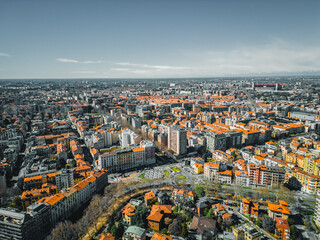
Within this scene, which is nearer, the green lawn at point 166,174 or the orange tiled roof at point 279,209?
the orange tiled roof at point 279,209

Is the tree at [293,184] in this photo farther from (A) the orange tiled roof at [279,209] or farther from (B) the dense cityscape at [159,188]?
(A) the orange tiled roof at [279,209]

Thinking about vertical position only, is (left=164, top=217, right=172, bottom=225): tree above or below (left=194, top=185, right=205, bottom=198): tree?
below

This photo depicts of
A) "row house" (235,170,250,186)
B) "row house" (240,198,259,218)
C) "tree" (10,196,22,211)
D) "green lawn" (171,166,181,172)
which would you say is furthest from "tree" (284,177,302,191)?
"tree" (10,196,22,211)

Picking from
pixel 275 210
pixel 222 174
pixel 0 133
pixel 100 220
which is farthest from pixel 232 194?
pixel 0 133

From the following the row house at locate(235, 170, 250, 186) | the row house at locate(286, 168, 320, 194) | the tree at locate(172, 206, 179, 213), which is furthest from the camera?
the row house at locate(235, 170, 250, 186)

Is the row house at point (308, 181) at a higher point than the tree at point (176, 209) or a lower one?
higher

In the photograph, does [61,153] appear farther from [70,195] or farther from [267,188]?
[267,188]

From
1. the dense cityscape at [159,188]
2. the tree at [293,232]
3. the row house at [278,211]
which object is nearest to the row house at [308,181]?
the dense cityscape at [159,188]

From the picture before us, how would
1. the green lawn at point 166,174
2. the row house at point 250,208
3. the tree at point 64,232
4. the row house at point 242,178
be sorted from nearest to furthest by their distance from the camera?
1. the tree at point 64,232
2. the row house at point 250,208
3. the row house at point 242,178
4. the green lawn at point 166,174

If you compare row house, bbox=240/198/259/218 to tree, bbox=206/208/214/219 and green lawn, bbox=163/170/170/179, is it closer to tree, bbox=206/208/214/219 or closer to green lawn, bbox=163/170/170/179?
tree, bbox=206/208/214/219

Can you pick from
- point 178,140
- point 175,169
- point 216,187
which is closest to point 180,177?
point 175,169

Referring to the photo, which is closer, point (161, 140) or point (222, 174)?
point (222, 174)
